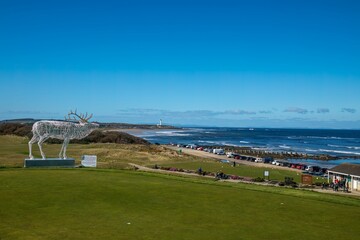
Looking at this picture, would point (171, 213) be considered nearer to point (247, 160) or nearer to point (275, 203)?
point (275, 203)

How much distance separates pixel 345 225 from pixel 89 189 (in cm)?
1287

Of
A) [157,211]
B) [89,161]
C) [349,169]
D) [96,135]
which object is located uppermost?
[96,135]

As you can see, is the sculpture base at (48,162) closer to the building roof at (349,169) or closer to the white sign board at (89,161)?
the white sign board at (89,161)

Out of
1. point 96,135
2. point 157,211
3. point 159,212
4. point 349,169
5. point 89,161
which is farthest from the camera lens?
point 96,135

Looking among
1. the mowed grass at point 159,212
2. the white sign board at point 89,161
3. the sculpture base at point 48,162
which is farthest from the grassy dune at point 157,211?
the white sign board at point 89,161

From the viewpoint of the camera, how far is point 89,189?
2127 centimetres

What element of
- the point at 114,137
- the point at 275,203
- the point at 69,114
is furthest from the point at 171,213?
the point at 114,137

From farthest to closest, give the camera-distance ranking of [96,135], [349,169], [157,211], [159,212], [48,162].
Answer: [96,135]
[349,169]
[48,162]
[157,211]
[159,212]

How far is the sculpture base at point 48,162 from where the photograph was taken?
3127 centimetres

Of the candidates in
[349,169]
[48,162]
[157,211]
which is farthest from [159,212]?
[349,169]

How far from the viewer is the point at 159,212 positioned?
1642cm

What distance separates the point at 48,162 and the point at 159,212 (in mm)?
18475

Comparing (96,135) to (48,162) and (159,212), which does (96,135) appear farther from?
(159,212)

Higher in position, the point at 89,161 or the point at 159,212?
the point at 89,161
